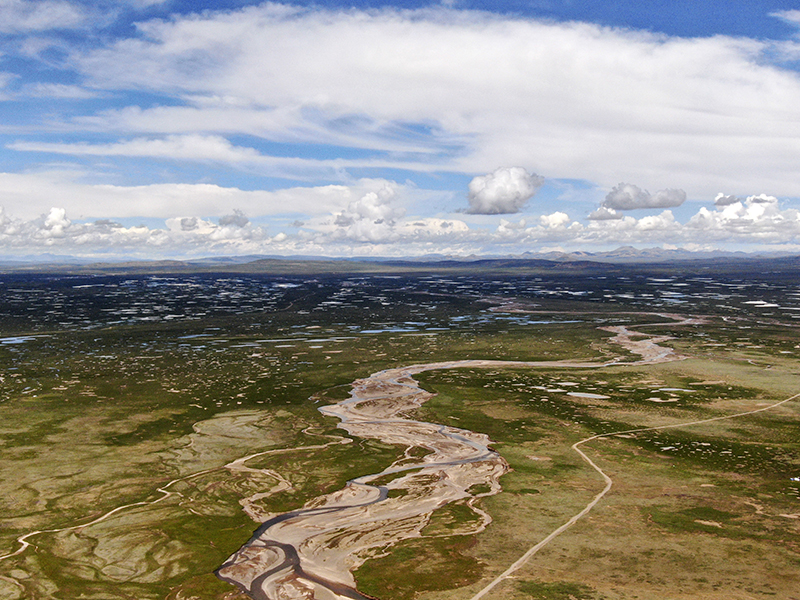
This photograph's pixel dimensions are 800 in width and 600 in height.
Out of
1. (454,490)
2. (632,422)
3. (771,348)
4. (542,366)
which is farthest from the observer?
(771,348)

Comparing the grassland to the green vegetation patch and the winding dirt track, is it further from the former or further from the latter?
the winding dirt track

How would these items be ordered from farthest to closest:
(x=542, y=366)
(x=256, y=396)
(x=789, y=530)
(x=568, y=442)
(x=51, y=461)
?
(x=542, y=366)
(x=256, y=396)
(x=568, y=442)
(x=51, y=461)
(x=789, y=530)

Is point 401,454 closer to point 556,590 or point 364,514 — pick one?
point 364,514

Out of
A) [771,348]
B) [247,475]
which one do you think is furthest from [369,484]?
[771,348]

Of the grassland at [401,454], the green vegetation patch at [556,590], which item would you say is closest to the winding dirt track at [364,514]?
the grassland at [401,454]

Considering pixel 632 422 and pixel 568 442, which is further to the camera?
pixel 632 422

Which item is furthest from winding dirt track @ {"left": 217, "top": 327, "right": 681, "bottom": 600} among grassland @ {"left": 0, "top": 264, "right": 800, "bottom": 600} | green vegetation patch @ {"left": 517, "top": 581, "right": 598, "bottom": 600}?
green vegetation patch @ {"left": 517, "top": 581, "right": 598, "bottom": 600}

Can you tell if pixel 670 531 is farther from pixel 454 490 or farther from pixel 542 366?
pixel 542 366

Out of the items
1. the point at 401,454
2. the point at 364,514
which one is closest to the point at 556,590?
the point at 364,514

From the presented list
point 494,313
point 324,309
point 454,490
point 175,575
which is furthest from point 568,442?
point 324,309
